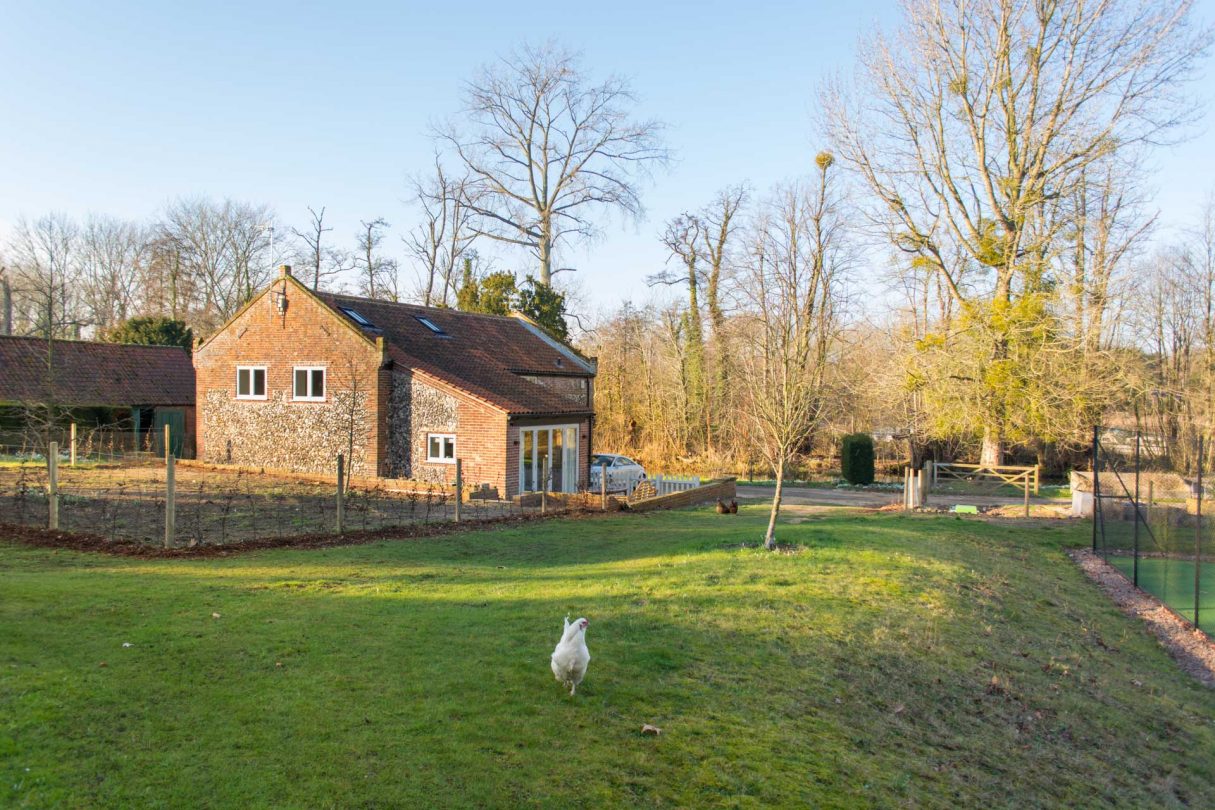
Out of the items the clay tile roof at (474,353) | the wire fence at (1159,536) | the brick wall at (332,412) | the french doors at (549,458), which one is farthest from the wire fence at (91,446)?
the wire fence at (1159,536)

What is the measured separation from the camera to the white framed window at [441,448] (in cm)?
2403

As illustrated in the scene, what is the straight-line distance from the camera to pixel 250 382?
28266mm

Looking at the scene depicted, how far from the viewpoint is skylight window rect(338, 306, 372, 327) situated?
26.3m

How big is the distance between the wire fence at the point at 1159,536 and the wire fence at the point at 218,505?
41.6ft

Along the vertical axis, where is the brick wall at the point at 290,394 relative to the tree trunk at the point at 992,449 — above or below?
above

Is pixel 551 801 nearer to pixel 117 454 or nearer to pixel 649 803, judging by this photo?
pixel 649 803

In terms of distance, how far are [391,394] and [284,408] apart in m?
4.87

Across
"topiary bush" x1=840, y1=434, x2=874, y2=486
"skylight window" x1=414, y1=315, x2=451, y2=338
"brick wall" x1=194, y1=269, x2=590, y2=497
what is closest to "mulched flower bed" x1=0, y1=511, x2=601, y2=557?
"brick wall" x1=194, y1=269, x2=590, y2=497

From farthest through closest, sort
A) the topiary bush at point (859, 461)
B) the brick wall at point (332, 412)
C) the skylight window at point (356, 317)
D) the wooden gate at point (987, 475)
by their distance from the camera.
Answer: the topiary bush at point (859, 461) < the wooden gate at point (987, 475) < the skylight window at point (356, 317) < the brick wall at point (332, 412)

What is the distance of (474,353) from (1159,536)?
70.2ft

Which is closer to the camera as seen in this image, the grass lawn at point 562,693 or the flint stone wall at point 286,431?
the grass lawn at point 562,693

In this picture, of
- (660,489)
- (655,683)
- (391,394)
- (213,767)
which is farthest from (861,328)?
(213,767)

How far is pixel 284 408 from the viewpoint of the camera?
27266 millimetres

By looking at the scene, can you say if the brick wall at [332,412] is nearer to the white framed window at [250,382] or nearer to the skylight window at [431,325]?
the white framed window at [250,382]
